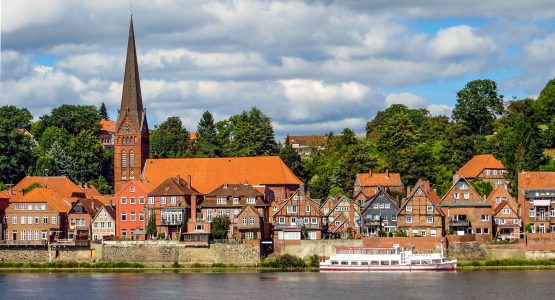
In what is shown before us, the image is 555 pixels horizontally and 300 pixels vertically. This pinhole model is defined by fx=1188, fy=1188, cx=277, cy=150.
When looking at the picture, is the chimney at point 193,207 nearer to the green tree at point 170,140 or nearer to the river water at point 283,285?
the river water at point 283,285

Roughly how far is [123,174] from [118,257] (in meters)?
18.1

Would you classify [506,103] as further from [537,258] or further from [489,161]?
[537,258]

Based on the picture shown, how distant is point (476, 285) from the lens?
74.0 meters

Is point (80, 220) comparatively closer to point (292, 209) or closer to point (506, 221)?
point (292, 209)

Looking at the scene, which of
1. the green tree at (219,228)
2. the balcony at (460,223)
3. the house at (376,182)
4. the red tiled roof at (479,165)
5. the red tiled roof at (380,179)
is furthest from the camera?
the red tiled roof at (479,165)

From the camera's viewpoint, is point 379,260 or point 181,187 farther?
point 181,187

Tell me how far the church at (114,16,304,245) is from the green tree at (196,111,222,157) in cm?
1820

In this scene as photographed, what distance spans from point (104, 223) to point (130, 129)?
14.0 m

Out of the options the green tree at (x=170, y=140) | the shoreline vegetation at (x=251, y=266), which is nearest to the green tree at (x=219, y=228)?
the shoreline vegetation at (x=251, y=266)

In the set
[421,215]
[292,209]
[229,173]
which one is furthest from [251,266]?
[229,173]

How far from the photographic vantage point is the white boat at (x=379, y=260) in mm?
86375

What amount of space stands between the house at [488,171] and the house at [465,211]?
45.0 feet

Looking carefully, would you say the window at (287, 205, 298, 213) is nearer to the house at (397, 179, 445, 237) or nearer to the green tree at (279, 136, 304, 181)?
the house at (397, 179, 445, 237)

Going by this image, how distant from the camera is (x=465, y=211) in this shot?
90125 millimetres
